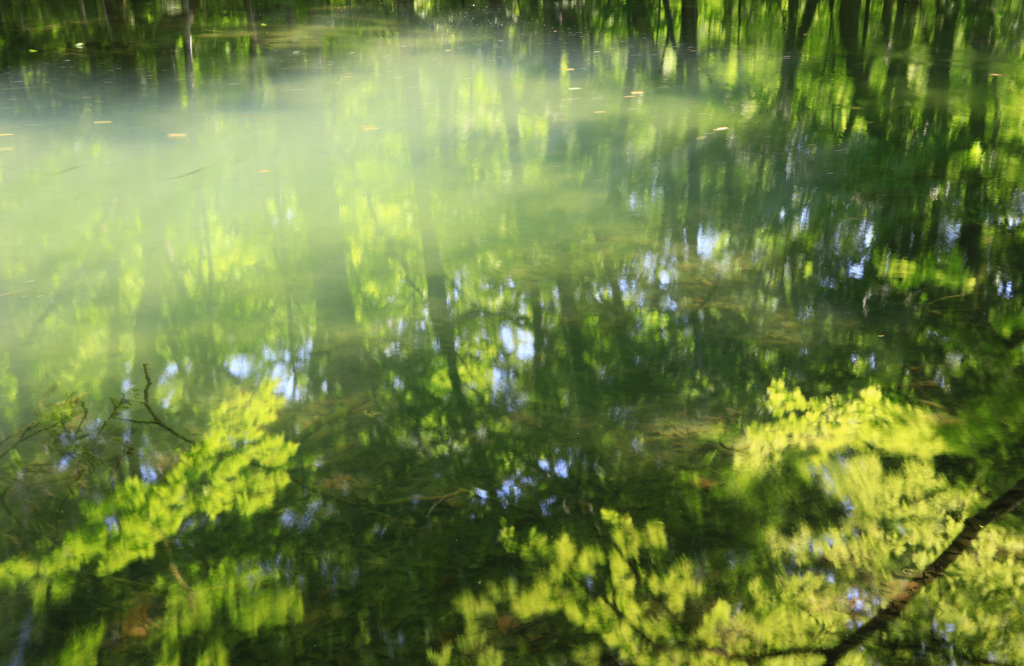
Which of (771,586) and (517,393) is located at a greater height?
(517,393)

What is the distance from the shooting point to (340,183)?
278 inches

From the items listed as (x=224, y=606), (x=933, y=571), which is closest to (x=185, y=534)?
(x=224, y=606)

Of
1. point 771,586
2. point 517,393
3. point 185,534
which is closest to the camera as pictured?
point 771,586

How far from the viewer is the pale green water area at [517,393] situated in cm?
255

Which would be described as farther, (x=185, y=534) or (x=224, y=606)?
(x=185, y=534)

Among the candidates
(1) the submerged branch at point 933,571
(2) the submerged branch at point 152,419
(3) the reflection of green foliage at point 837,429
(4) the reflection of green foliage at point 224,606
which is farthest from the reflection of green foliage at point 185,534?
(3) the reflection of green foliage at point 837,429

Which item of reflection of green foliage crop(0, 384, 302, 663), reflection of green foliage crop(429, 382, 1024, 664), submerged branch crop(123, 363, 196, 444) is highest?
submerged branch crop(123, 363, 196, 444)

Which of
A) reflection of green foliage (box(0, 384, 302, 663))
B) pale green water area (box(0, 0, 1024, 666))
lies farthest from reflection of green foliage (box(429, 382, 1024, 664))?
reflection of green foliage (box(0, 384, 302, 663))

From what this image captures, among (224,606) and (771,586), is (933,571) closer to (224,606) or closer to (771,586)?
(771,586)

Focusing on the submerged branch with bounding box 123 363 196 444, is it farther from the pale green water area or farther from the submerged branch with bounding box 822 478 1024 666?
the submerged branch with bounding box 822 478 1024 666

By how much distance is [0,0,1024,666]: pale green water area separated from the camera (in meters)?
2.55

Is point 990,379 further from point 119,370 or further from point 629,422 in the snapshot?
point 119,370

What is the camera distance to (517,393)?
153 inches

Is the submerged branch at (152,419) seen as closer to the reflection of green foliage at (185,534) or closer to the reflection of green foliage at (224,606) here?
the reflection of green foliage at (185,534)
